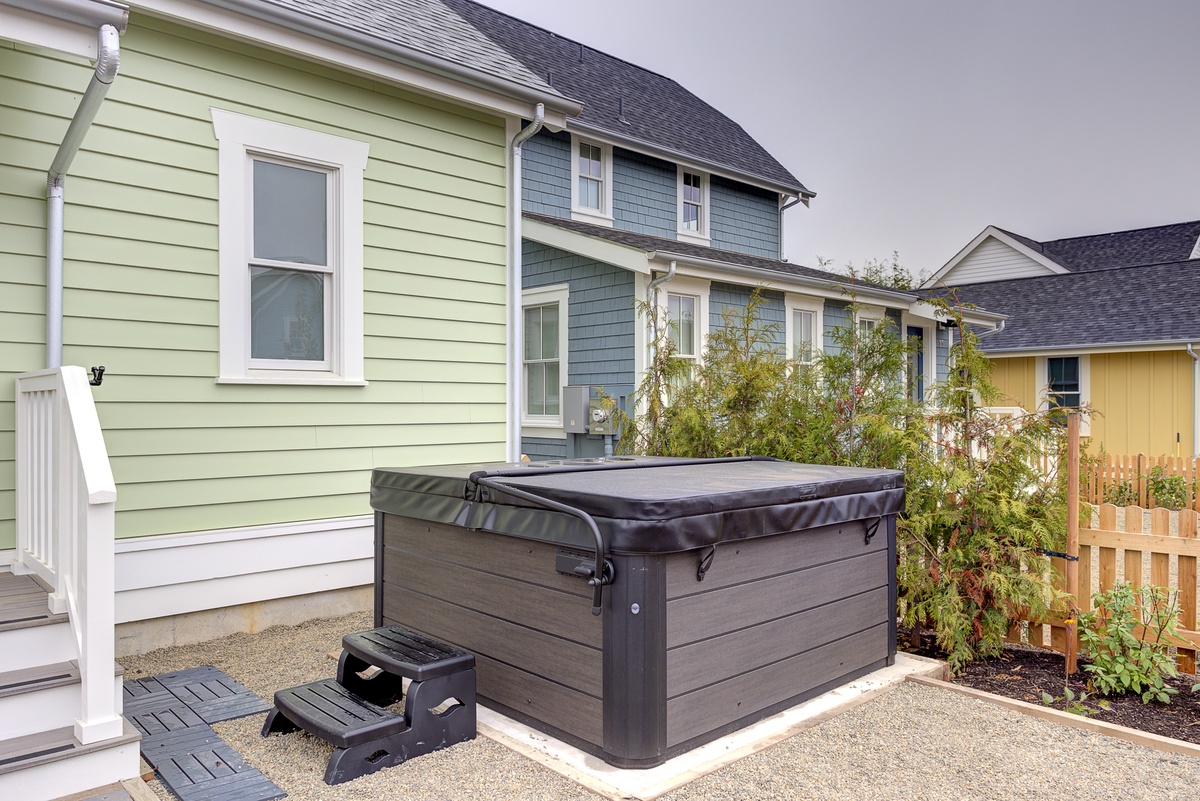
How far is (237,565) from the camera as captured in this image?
4.55 metres

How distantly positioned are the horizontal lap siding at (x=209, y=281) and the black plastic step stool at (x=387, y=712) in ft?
6.18

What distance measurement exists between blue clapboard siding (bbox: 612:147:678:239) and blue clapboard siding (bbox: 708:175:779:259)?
101 centimetres

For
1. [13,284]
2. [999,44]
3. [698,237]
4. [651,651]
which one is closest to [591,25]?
[999,44]

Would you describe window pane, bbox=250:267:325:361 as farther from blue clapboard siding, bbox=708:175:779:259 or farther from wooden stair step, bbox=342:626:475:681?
blue clapboard siding, bbox=708:175:779:259

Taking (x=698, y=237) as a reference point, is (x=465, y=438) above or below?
below

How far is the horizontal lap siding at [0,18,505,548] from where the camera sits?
155 inches

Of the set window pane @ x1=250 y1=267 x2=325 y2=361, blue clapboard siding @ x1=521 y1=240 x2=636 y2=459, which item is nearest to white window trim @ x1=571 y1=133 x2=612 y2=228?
blue clapboard siding @ x1=521 y1=240 x2=636 y2=459

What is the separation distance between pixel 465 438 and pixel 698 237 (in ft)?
25.6

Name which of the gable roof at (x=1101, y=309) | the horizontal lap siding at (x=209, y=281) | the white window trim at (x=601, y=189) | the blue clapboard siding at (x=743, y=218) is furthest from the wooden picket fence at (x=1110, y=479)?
the gable roof at (x=1101, y=309)

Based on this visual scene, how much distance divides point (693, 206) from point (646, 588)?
35.4 ft

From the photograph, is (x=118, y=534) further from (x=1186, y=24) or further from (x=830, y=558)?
(x=1186, y=24)

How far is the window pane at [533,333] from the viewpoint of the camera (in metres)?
10.1

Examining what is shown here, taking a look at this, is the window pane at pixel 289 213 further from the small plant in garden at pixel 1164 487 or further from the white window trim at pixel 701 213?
the white window trim at pixel 701 213

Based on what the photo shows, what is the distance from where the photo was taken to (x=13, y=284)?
12.5 ft
